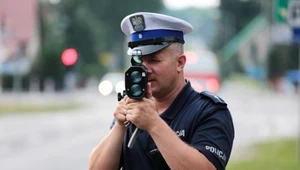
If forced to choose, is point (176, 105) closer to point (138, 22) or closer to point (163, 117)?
point (163, 117)

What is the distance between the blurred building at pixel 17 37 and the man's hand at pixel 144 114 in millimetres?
31241

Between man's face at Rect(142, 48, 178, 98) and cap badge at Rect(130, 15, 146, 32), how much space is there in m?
0.16

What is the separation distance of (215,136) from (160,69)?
1.28ft

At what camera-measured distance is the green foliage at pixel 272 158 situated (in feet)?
45.8

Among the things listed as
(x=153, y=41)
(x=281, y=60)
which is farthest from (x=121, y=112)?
(x=281, y=60)

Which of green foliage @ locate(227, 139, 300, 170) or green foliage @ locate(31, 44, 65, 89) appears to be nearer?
green foliage @ locate(227, 139, 300, 170)

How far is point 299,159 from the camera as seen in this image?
50.1 ft

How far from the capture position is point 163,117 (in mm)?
3836

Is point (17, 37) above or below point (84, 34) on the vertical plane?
above

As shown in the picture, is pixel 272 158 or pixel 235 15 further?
pixel 235 15

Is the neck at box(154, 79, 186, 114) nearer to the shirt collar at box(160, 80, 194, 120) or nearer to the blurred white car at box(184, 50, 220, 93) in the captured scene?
the shirt collar at box(160, 80, 194, 120)

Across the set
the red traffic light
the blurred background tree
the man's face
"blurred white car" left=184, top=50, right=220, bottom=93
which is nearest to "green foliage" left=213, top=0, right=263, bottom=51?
the blurred background tree

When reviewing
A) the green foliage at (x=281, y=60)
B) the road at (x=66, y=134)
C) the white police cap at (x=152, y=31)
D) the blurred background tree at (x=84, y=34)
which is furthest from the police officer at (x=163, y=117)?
the green foliage at (x=281, y=60)

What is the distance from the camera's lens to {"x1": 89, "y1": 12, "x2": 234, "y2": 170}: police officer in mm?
3547
